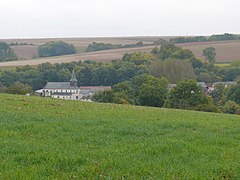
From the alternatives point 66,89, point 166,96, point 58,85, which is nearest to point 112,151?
point 166,96

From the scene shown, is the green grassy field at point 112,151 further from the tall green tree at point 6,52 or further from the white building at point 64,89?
the tall green tree at point 6,52

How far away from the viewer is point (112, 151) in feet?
40.2

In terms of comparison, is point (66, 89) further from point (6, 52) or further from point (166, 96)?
point (6, 52)

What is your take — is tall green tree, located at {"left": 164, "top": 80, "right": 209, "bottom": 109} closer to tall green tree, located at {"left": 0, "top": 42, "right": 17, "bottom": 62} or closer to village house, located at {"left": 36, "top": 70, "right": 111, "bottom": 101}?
village house, located at {"left": 36, "top": 70, "right": 111, "bottom": 101}

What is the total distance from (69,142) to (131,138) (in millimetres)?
2334

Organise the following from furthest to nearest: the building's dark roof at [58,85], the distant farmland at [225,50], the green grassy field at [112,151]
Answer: the distant farmland at [225,50] < the building's dark roof at [58,85] < the green grassy field at [112,151]

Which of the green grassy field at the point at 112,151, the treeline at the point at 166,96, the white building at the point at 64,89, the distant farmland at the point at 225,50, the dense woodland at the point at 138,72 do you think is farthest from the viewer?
the distant farmland at the point at 225,50

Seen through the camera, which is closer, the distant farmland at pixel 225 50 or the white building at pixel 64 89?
the white building at pixel 64 89

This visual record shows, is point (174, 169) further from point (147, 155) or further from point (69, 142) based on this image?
point (69, 142)

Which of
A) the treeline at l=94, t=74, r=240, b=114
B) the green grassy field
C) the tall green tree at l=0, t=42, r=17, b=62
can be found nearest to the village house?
the treeline at l=94, t=74, r=240, b=114

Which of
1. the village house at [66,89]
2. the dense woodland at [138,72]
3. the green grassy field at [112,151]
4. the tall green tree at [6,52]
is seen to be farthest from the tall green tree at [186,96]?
the tall green tree at [6,52]

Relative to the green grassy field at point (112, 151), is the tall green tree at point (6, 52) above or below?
below

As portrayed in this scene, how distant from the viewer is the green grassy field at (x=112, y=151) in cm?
1005

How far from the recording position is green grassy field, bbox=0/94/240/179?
10.1m
